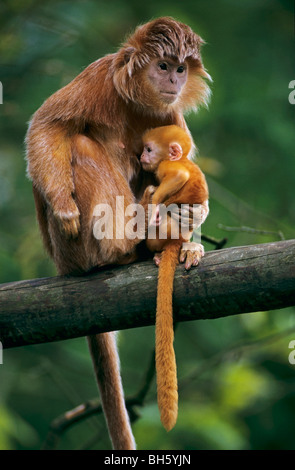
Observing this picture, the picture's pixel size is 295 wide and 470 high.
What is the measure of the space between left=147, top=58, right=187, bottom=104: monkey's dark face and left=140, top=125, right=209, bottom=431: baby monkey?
184mm

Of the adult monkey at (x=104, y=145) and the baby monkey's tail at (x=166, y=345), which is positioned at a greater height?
the adult monkey at (x=104, y=145)

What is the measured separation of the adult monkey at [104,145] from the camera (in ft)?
11.3

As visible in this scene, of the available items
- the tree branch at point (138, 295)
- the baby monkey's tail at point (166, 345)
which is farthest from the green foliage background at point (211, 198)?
the baby monkey's tail at point (166, 345)

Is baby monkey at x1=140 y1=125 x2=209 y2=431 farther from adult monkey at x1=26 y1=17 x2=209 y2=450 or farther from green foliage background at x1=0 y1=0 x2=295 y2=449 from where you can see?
green foliage background at x1=0 y1=0 x2=295 y2=449

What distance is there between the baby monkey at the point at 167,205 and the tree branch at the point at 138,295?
8cm

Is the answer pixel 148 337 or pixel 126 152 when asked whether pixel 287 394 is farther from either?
pixel 126 152

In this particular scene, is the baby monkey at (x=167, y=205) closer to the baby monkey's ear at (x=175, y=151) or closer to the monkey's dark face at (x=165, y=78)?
the baby monkey's ear at (x=175, y=151)

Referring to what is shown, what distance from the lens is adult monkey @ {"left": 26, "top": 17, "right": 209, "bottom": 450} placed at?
3.43m

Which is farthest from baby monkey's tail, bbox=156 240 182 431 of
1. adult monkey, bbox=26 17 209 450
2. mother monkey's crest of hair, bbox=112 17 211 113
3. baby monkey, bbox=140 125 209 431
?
mother monkey's crest of hair, bbox=112 17 211 113

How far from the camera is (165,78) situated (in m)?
3.64

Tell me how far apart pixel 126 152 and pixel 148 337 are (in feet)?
13.0

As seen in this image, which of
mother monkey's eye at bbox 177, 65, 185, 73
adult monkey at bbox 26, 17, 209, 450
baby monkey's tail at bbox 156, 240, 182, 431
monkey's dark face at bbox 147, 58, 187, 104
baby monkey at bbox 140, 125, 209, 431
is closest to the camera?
baby monkey's tail at bbox 156, 240, 182, 431

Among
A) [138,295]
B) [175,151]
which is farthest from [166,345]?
[175,151]

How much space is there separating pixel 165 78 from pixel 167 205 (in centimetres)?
79
